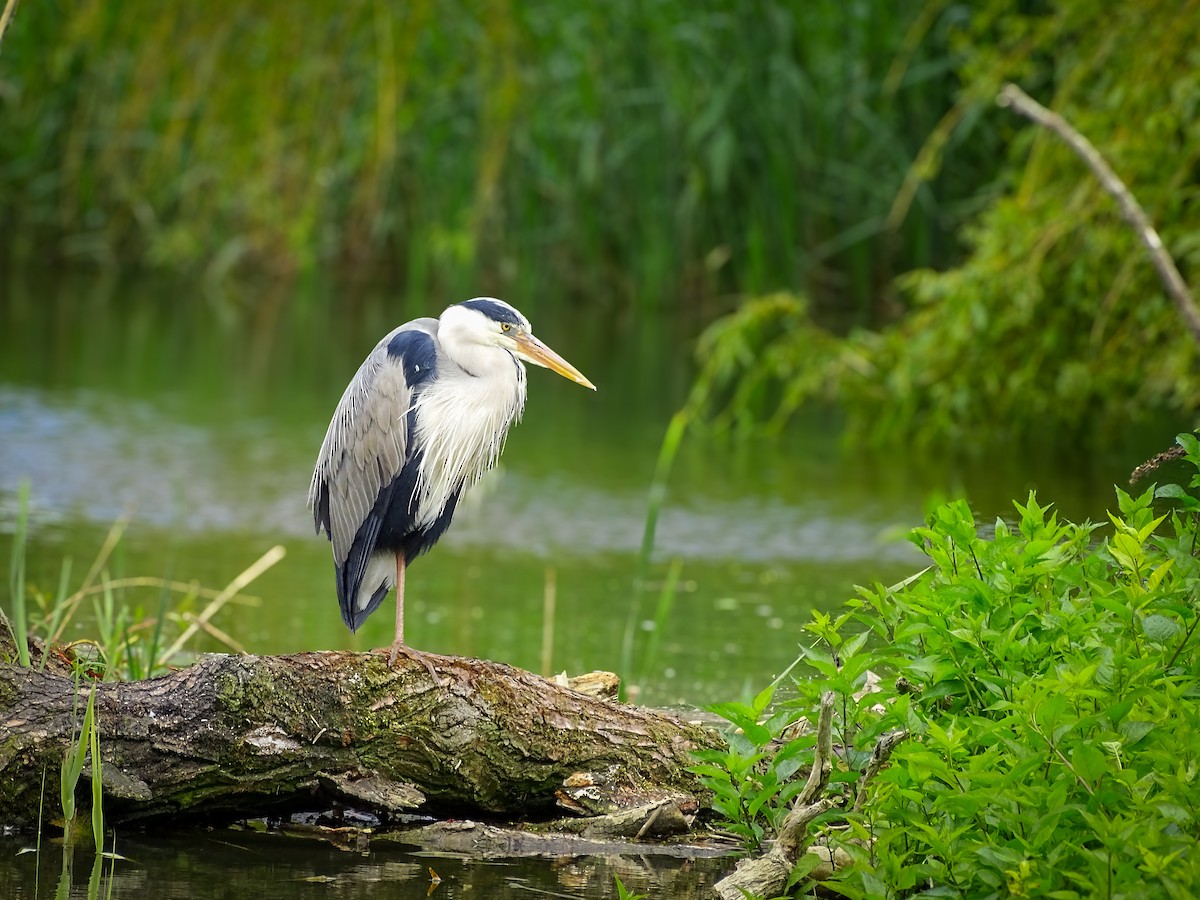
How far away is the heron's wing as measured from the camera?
447cm

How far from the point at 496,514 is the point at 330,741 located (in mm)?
4903

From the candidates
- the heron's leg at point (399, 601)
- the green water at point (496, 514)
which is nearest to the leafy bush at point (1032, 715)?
the green water at point (496, 514)

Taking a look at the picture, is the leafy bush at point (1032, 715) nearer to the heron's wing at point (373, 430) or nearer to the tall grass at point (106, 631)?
the heron's wing at point (373, 430)

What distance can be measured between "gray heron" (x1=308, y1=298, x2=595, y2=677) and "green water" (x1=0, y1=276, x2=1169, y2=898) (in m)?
0.89

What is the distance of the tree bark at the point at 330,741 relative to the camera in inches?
147

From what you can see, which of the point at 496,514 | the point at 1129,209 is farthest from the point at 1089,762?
the point at 496,514

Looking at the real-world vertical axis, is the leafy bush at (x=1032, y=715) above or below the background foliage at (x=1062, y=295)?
below

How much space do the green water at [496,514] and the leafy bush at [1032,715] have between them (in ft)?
2.24

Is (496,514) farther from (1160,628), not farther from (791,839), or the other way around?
(1160,628)

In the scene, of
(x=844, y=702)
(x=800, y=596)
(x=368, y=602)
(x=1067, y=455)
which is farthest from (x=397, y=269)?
(x=844, y=702)

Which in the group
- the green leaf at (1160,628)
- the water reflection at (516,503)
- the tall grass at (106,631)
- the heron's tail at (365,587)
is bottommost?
the water reflection at (516,503)

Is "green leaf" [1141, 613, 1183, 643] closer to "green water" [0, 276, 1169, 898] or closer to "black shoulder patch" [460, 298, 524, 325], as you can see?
"green water" [0, 276, 1169, 898]

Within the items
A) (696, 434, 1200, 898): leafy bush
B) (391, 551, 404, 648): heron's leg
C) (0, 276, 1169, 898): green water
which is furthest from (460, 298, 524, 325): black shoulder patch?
(696, 434, 1200, 898): leafy bush

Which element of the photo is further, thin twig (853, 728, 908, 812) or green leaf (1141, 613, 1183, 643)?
thin twig (853, 728, 908, 812)
